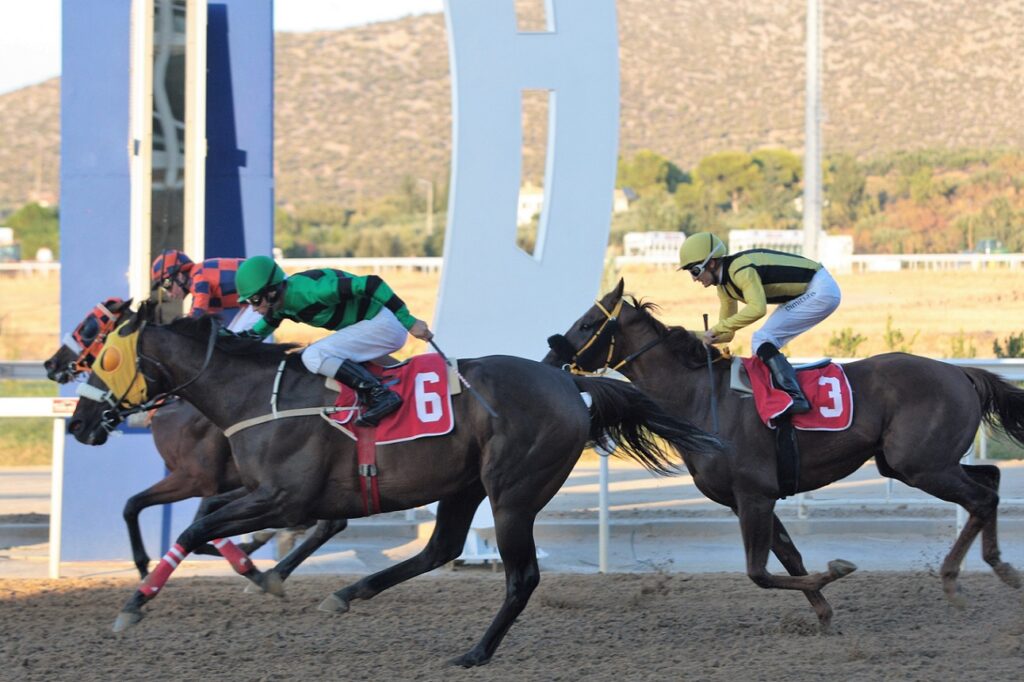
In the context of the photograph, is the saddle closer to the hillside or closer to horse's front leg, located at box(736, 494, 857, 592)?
horse's front leg, located at box(736, 494, 857, 592)

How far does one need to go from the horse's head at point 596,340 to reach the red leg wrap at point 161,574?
179 centimetres

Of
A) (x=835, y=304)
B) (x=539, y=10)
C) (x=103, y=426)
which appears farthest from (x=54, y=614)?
(x=539, y=10)

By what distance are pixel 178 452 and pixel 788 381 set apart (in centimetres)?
271

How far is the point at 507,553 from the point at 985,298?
70.4 ft

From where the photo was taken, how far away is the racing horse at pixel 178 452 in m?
5.84

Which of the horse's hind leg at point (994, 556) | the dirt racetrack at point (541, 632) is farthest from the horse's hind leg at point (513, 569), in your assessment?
the horse's hind leg at point (994, 556)

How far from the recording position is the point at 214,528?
4.78 m

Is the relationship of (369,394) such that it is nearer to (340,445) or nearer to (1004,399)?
(340,445)

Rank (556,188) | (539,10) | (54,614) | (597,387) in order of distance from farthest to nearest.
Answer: (539,10) < (556,188) < (54,614) < (597,387)

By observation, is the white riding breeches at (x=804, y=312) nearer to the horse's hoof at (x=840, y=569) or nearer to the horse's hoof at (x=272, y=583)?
the horse's hoof at (x=840, y=569)

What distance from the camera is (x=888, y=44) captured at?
58875 mm

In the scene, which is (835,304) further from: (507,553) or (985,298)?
(985,298)

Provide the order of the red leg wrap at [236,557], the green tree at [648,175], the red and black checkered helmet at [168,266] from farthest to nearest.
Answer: the green tree at [648,175], the red and black checkered helmet at [168,266], the red leg wrap at [236,557]

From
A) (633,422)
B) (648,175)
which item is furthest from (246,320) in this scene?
(648,175)
